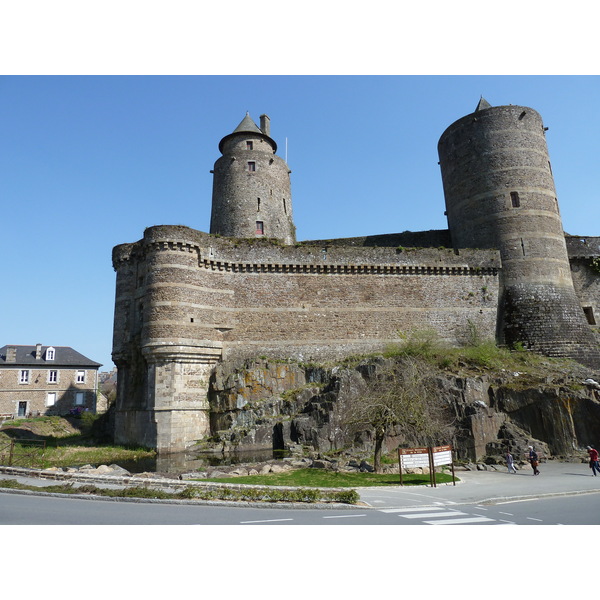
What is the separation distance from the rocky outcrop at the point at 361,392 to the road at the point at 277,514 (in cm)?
910

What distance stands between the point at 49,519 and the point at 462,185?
30.6m

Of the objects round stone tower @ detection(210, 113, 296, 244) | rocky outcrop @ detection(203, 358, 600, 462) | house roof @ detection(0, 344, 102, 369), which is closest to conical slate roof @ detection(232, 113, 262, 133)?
round stone tower @ detection(210, 113, 296, 244)

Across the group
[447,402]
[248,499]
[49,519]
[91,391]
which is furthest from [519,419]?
[91,391]

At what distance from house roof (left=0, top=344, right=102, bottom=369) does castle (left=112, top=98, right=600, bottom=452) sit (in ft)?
69.3

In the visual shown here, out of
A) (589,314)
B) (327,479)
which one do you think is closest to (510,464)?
(327,479)

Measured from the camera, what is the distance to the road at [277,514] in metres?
8.27

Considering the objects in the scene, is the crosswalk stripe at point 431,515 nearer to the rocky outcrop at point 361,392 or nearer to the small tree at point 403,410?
the small tree at point 403,410

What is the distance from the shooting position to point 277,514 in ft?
30.6

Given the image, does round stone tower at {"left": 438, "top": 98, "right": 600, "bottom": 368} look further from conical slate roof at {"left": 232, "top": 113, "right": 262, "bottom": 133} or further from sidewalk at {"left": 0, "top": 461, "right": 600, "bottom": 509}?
conical slate roof at {"left": 232, "top": 113, "right": 262, "bottom": 133}

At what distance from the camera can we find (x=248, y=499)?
412 inches

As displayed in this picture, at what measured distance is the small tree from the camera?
15867 millimetres

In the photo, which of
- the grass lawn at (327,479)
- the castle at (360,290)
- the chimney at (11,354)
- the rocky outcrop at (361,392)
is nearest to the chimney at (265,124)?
the castle at (360,290)

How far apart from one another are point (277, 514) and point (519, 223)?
2608 cm

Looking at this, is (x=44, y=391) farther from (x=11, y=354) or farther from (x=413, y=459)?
(x=413, y=459)
